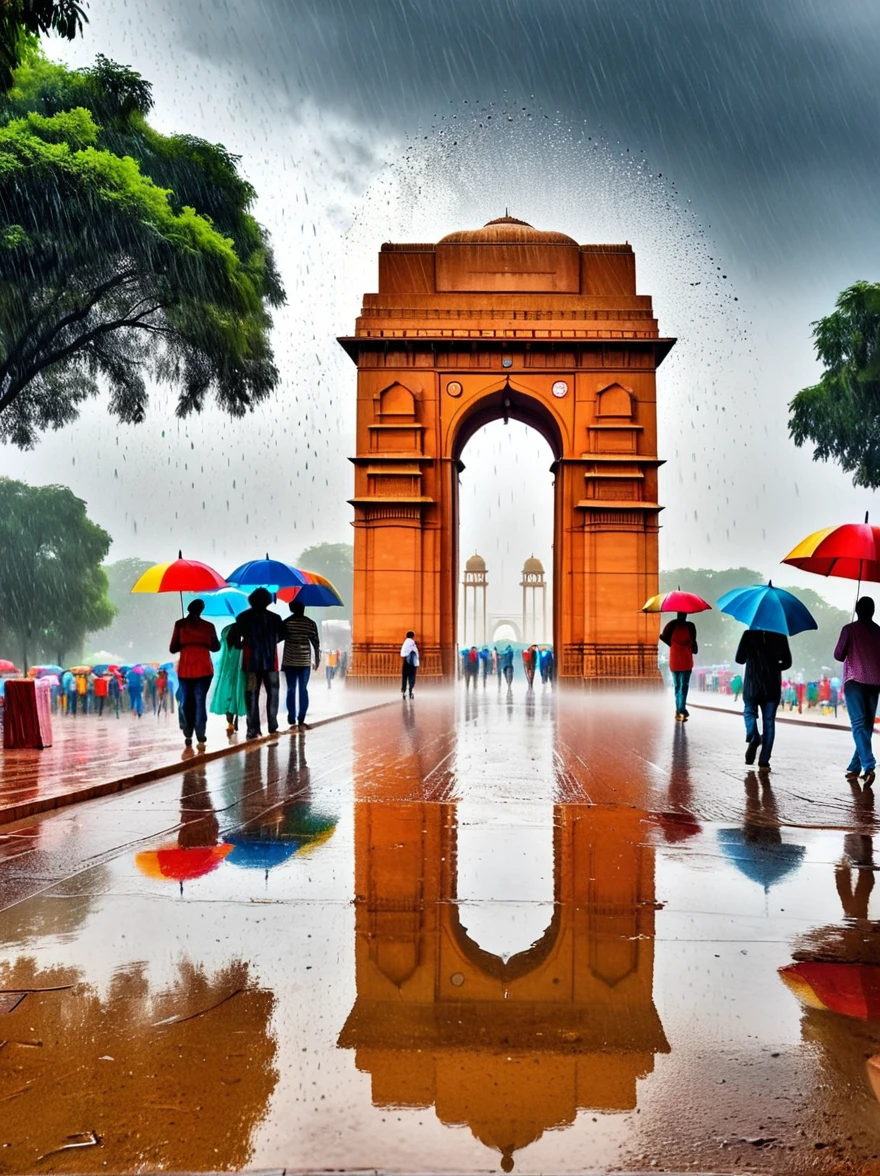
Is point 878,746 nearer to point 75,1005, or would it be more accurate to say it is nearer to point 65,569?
point 75,1005

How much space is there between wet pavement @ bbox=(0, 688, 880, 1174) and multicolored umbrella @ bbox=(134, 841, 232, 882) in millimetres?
28

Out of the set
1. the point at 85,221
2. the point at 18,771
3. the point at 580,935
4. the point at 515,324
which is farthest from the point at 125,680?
the point at 580,935

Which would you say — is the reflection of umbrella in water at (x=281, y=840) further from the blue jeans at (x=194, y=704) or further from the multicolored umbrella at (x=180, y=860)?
the blue jeans at (x=194, y=704)

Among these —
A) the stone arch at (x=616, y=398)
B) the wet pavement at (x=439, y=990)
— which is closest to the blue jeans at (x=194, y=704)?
the wet pavement at (x=439, y=990)

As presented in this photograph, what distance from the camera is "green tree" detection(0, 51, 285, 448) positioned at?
18469 mm

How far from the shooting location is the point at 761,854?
548 centimetres

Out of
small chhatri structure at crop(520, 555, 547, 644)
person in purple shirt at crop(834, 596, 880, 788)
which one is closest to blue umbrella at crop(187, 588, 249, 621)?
person in purple shirt at crop(834, 596, 880, 788)

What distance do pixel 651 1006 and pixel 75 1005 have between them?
71.2 inches

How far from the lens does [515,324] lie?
32.8 meters

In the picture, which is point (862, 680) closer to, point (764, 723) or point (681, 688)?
point (764, 723)

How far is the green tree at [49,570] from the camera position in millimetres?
49219

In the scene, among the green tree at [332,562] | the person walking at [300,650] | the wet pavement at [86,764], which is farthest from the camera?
the green tree at [332,562]

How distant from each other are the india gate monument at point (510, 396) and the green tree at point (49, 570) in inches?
958

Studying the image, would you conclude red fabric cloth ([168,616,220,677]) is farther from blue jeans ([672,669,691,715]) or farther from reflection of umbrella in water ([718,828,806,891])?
blue jeans ([672,669,691,715])
